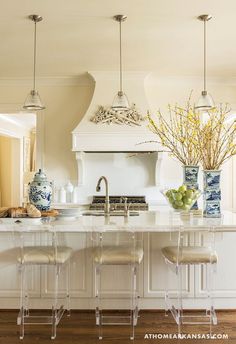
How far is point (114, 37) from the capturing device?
3959 millimetres

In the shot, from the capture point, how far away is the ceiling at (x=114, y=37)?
3.27 meters

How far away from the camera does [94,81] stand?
5461mm

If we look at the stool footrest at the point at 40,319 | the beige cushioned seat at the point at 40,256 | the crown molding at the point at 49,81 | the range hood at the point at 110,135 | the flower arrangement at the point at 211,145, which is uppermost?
→ the crown molding at the point at 49,81

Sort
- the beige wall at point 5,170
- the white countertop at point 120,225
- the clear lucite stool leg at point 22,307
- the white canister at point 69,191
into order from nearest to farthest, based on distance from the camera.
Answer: the white countertop at point 120,225 → the clear lucite stool leg at point 22,307 → the white canister at point 69,191 → the beige wall at point 5,170

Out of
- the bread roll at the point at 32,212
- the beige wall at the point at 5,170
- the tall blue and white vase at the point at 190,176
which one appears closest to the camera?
the bread roll at the point at 32,212

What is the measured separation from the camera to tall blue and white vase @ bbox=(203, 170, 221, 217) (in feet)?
10.8

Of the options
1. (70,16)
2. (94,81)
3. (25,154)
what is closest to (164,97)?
(94,81)

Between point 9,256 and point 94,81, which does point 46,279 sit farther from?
point 94,81

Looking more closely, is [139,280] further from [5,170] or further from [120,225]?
[5,170]

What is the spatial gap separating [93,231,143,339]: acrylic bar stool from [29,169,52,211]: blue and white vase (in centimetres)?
56

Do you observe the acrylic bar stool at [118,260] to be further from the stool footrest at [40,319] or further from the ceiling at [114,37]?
the ceiling at [114,37]

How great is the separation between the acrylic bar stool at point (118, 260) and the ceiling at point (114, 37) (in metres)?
1.98

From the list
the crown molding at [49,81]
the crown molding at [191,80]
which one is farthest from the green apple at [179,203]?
the crown molding at [49,81]

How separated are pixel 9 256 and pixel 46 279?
14.8 inches
